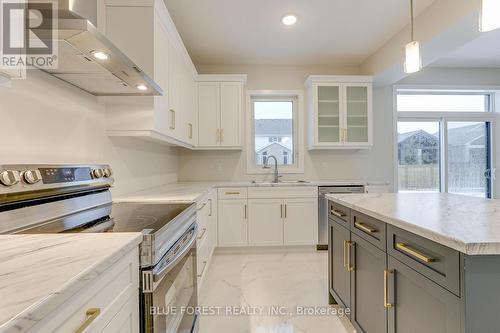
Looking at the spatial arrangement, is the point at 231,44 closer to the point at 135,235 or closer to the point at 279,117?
the point at 279,117

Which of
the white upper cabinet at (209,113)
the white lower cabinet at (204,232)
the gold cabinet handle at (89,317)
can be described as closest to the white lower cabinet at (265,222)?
the white lower cabinet at (204,232)

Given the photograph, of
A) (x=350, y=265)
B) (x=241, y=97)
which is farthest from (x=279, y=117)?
(x=350, y=265)

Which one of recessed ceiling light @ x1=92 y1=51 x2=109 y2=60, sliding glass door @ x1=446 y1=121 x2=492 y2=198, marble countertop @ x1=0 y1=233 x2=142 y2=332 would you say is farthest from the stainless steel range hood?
sliding glass door @ x1=446 y1=121 x2=492 y2=198

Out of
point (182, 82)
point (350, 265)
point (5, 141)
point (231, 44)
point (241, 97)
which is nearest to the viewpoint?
point (5, 141)

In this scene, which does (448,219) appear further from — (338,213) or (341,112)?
(341,112)

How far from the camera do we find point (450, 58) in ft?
12.5

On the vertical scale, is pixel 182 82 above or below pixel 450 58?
below

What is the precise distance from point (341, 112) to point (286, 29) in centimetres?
138

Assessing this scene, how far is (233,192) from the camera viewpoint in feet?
11.0

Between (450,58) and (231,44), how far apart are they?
3.20 metres

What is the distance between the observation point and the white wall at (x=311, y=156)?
395 cm

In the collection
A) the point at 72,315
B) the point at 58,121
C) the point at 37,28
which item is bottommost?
the point at 72,315

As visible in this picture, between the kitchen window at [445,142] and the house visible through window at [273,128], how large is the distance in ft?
5.85

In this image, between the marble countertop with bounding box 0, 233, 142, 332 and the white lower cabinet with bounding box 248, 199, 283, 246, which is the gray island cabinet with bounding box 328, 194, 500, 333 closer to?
the marble countertop with bounding box 0, 233, 142, 332
